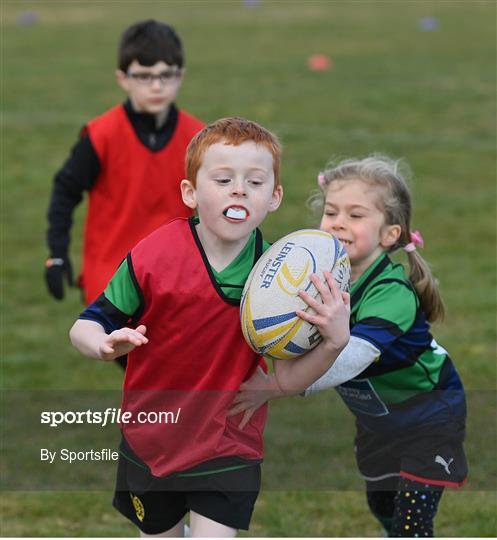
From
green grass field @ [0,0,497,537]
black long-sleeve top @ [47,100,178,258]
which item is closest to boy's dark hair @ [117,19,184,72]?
black long-sleeve top @ [47,100,178,258]

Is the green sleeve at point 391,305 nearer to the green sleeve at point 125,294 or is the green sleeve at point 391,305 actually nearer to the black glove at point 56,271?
the green sleeve at point 125,294

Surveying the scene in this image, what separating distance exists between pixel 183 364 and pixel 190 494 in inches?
20.0

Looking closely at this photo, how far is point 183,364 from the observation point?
12.7 ft

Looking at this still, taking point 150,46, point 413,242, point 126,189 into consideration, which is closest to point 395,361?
point 413,242

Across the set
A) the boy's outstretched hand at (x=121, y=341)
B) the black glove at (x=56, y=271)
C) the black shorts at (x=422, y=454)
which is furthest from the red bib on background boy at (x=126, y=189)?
the boy's outstretched hand at (x=121, y=341)

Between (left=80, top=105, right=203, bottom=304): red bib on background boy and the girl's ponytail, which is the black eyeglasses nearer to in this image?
(left=80, top=105, right=203, bottom=304): red bib on background boy

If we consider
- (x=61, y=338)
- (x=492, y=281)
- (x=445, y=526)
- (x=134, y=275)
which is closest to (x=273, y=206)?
(x=134, y=275)

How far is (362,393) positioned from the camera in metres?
4.66

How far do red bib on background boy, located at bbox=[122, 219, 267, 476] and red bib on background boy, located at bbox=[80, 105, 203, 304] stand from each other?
2.63 m

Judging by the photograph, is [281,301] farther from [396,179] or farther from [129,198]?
[129,198]

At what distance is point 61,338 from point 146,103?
301 centimetres

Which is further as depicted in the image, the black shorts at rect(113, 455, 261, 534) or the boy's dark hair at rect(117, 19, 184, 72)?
the boy's dark hair at rect(117, 19, 184, 72)

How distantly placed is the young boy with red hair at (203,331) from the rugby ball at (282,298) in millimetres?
59

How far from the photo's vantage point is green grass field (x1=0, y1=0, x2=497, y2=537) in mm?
6000
